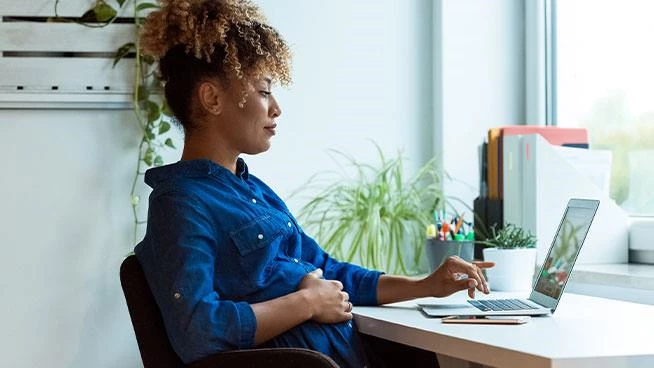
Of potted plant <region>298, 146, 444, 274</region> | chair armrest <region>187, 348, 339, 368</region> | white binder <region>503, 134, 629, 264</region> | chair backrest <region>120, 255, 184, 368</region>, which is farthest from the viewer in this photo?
potted plant <region>298, 146, 444, 274</region>

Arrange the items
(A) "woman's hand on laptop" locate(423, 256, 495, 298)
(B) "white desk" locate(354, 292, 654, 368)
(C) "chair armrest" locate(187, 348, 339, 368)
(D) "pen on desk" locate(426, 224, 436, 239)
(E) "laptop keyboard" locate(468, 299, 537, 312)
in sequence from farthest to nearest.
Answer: (D) "pen on desk" locate(426, 224, 436, 239) < (A) "woman's hand on laptop" locate(423, 256, 495, 298) < (E) "laptop keyboard" locate(468, 299, 537, 312) < (C) "chair armrest" locate(187, 348, 339, 368) < (B) "white desk" locate(354, 292, 654, 368)

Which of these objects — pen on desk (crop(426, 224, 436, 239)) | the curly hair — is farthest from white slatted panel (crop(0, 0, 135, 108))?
pen on desk (crop(426, 224, 436, 239))

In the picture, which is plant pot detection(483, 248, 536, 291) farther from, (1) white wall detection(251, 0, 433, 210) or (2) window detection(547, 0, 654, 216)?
(1) white wall detection(251, 0, 433, 210)

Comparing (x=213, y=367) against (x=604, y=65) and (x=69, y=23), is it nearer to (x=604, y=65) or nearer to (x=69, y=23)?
(x=69, y=23)

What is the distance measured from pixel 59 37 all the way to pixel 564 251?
138 cm

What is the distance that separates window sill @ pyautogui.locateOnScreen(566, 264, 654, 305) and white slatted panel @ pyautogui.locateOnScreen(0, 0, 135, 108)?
1180mm

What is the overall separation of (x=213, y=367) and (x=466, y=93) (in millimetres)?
1517

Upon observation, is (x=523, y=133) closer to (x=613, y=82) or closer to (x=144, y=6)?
(x=613, y=82)

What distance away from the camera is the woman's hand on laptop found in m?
1.95

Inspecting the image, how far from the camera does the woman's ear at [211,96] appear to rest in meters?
1.89

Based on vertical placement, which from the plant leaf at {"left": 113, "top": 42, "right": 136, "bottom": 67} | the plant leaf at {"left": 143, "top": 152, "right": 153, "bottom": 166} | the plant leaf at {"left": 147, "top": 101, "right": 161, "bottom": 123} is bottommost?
the plant leaf at {"left": 143, "top": 152, "right": 153, "bottom": 166}

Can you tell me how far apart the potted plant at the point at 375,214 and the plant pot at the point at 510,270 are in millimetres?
533

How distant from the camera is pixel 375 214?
271cm

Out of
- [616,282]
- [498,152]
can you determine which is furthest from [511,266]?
[498,152]
